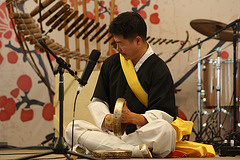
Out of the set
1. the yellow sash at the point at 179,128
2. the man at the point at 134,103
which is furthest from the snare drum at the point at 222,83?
the man at the point at 134,103

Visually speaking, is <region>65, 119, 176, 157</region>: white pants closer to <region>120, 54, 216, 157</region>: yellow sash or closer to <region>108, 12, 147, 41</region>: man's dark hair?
<region>120, 54, 216, 157</region>: yellow sash

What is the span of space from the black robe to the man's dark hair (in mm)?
226

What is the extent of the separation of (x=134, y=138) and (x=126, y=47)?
641mm

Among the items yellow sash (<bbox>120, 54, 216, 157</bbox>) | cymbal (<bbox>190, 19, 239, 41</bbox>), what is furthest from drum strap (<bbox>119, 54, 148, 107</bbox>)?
cymbal (<bbox>190, 19, 239, 41</bbox>)

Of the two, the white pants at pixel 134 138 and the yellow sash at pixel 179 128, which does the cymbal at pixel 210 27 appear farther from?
the white pants at pixel 134 138

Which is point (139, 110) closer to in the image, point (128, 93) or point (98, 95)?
point (128, 93)

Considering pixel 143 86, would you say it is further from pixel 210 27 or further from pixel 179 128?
pixel 210 27

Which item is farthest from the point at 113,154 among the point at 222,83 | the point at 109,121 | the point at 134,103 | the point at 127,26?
the point at 222,83

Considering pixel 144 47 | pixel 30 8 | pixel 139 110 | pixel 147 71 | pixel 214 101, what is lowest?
pixel 214 101

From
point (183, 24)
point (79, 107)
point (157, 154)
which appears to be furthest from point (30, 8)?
point (157, 154)

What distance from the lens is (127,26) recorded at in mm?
2412

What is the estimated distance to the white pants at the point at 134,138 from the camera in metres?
2.21

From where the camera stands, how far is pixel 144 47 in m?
2.53

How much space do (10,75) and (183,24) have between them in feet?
8.95
